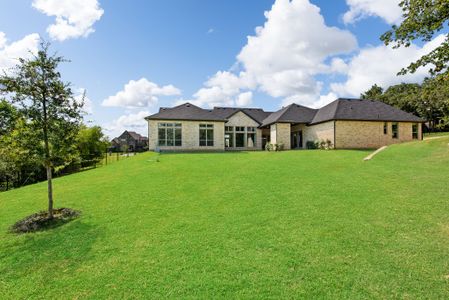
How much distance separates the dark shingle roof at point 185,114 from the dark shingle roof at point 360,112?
41.8 feet

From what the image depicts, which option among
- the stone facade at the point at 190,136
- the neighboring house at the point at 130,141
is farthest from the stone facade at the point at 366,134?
the neighboring house at the point at 130,141

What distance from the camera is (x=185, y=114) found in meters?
30.5

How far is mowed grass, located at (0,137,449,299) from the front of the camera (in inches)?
146

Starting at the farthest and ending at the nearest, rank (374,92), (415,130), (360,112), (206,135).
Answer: (374,92)
(206,135)
(415,130)
(360,112)

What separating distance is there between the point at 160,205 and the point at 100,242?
2495mm

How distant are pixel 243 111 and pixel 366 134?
49.7 ft

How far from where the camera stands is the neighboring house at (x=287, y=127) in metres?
26.0

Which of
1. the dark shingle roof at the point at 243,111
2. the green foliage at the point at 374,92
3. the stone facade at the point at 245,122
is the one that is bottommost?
the stone facade at the point at 245,122

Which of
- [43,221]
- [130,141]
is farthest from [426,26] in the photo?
[130,141]

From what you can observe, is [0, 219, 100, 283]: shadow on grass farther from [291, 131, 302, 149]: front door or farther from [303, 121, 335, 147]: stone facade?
[291, 131, 302, 149]: front door

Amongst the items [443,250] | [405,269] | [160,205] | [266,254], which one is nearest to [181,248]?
[266,254]

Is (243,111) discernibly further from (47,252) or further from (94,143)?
(47,252)

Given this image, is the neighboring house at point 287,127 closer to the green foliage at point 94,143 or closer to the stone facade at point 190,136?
the stone facade at point 190,136

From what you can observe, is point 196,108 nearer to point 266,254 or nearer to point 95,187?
point 95,187
